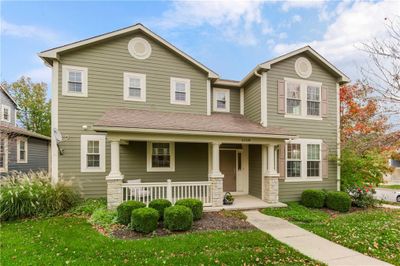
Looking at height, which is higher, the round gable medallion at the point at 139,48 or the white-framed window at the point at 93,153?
the round gable medallion at the point at 139,48

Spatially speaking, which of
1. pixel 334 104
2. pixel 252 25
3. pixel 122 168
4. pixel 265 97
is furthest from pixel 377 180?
pixel 122 168

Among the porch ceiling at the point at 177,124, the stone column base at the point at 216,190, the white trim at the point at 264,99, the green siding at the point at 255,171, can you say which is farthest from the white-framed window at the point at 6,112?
the white trim at the point at 264,99

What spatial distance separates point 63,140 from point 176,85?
17.4ft

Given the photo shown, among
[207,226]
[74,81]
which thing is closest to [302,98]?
[207,226]

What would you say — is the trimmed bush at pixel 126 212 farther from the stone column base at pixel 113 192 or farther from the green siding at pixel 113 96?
the green siding at pixel 113 96

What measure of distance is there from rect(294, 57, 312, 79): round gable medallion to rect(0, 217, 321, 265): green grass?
824 cm

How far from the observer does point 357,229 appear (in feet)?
21.1

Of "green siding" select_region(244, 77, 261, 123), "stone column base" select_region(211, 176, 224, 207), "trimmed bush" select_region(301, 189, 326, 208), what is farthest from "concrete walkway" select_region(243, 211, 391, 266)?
"green siding" select_region(244, 77, 261, 123)

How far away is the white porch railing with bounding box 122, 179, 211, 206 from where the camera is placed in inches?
321

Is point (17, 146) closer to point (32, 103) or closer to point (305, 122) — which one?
point (32, 103)

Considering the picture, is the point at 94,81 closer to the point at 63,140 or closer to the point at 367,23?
the point at 63,140

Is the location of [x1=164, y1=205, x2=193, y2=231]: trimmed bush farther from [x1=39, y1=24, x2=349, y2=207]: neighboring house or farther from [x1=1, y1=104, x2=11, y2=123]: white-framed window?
[x1=1, y1=104, x2=11, y2=123]: white-framed window

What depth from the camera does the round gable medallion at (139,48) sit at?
32.9 ft

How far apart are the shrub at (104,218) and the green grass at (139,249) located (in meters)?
0.51
